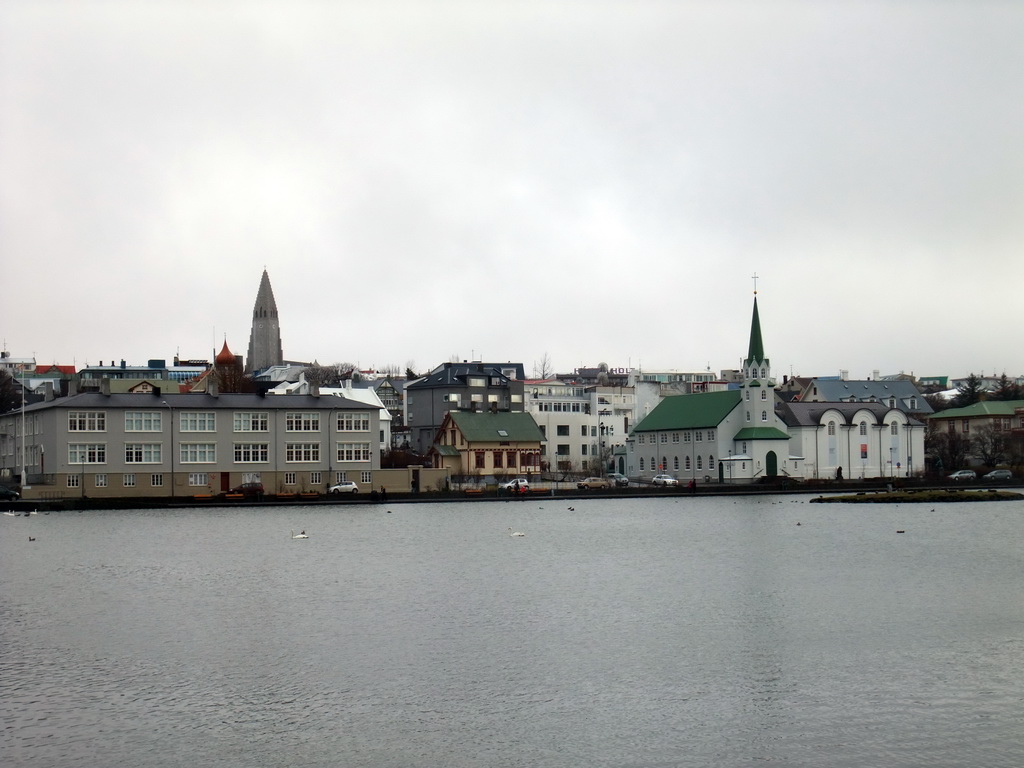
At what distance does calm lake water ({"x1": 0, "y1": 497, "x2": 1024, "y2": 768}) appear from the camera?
19.9m

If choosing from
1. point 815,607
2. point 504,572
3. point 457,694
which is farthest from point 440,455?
point 457,694

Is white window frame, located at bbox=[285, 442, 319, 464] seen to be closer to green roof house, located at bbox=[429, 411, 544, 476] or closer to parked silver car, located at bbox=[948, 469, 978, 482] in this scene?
green roof house, located at bbox=[429, 411, 544, 476]

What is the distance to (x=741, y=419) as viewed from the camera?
112m

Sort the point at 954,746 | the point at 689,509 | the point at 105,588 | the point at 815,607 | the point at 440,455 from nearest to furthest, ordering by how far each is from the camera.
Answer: the point at 954,746 < the point at 815,607 < the point at 105,588 < the point at 689,509 < the point at 440,455

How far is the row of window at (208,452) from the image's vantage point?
272 feet

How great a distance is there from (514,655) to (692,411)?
92.6 m

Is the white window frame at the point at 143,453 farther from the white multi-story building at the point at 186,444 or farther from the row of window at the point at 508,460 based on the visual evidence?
the row of window at the point at 508,460

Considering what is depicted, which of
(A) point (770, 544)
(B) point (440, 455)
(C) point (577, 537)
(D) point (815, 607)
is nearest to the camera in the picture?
(D) point (815, 607)

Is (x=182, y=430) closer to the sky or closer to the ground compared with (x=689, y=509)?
closer to the sky

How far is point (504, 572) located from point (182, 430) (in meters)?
48.7

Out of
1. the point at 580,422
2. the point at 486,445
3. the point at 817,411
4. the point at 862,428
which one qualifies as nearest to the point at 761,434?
the point at 817,411

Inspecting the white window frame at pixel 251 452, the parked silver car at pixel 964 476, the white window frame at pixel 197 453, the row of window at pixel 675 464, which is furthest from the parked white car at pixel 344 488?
the parked silver car at pixel 964 476

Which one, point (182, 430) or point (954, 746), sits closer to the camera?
point (954, 746)

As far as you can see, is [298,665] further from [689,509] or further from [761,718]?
Answer: [689,509]
